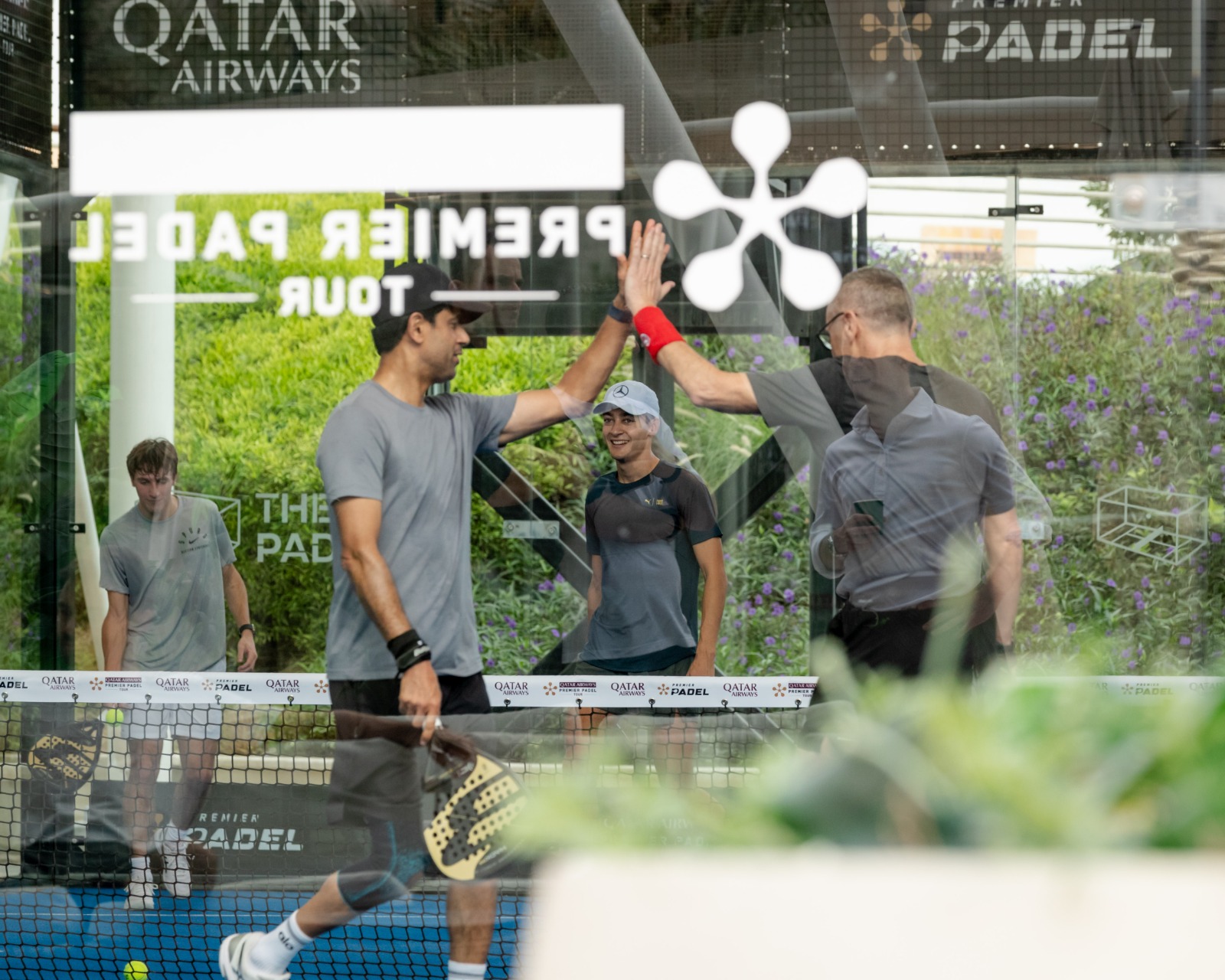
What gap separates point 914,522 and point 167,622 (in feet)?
6.89

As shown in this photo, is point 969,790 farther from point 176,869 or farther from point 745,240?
point 176,869

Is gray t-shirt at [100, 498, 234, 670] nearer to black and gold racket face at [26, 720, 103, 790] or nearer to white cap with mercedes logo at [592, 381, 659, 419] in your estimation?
black and gold racket face at [26, 720, 103, 790]

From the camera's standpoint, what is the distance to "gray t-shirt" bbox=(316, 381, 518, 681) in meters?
3.58

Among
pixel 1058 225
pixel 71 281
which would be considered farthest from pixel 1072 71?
pixel 71 281

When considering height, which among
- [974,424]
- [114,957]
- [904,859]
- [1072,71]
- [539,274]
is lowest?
[114,957]

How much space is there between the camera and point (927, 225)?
389cm

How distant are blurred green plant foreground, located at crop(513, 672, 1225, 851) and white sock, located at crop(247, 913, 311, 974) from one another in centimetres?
294

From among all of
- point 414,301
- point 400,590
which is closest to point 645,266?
point 414,301

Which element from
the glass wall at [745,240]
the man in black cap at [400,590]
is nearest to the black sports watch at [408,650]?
the man in black cap at [400,590]

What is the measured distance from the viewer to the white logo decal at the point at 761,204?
3.87 metres

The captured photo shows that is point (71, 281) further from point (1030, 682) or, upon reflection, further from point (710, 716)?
point (1030, 682)

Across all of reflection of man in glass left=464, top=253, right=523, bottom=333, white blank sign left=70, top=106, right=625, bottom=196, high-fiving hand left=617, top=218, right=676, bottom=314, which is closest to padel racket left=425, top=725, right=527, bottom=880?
reflection of man in glass left=464, top=253, right=523, bottom=333

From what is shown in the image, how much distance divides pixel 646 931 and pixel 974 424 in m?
3.17

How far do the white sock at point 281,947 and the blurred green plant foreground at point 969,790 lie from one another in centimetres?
294
